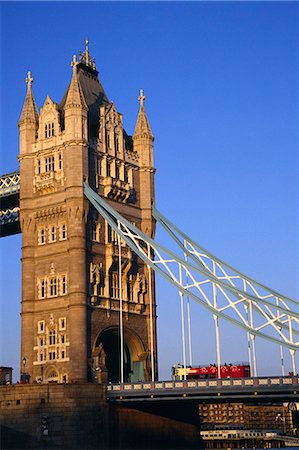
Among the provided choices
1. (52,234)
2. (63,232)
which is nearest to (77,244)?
(63,232)

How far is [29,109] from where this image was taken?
3794 inches

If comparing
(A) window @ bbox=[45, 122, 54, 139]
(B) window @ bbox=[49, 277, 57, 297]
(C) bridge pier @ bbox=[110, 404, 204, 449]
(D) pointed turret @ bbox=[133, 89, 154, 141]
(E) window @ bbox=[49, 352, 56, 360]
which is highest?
(D) pointed turret @ bbox=[133, 89, 154, 141]

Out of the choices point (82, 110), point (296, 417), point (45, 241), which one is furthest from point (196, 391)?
point (296, 417)

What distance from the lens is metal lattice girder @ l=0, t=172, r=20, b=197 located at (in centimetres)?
9800

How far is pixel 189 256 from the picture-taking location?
90.4 metres

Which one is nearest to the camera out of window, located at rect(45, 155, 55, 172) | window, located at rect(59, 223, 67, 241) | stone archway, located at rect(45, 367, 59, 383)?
stone archway, located at rect(45, 367, 59, 383)

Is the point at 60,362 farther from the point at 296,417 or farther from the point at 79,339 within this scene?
the point at 296,417

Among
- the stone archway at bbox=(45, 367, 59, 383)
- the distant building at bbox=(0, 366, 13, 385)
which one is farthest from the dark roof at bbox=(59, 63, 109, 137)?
the distant building at bbox=(0, 366, 13, 385)

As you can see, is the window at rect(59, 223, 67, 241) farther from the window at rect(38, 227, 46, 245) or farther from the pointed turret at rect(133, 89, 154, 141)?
the pointed turret at rect(133, 89, 154, 141)

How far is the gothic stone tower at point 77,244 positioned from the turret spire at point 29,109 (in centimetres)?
12

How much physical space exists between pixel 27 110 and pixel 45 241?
53.4 ft

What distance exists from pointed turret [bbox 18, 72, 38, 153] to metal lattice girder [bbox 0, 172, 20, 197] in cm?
462

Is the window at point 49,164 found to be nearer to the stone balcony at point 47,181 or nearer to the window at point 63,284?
the stone balcony at point 47,181

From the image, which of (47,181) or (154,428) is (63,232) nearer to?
(47,181)
